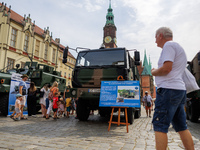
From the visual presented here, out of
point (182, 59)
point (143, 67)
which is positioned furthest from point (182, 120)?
point (143, 67)

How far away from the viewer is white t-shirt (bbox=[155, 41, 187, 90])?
210 cm

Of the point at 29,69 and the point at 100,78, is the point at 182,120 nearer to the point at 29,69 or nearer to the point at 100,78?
the point at 100,78

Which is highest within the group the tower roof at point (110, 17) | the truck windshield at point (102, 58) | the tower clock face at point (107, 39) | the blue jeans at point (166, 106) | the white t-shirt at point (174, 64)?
the tower roof at point (110, 17)

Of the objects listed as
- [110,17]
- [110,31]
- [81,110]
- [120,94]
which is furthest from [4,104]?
[110,17]

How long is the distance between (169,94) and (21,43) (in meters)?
30.9

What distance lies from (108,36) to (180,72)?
226 ft

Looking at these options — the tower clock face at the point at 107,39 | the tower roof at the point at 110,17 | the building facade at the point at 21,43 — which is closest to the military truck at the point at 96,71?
the building facade at the point at 21,43

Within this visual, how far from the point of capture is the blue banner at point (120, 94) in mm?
5094

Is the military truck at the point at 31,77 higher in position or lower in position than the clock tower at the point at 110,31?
lower

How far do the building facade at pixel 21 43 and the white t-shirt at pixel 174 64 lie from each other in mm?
19964

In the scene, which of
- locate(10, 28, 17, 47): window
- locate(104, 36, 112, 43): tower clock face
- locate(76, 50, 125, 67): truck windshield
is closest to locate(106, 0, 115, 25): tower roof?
locate(104, 36, 112, 43): tower clock face

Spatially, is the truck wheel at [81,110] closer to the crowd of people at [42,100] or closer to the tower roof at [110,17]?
the crowd of people at [42,100]

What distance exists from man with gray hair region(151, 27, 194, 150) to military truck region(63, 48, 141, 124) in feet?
11.9

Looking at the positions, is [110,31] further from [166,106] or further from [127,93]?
[166,106]
